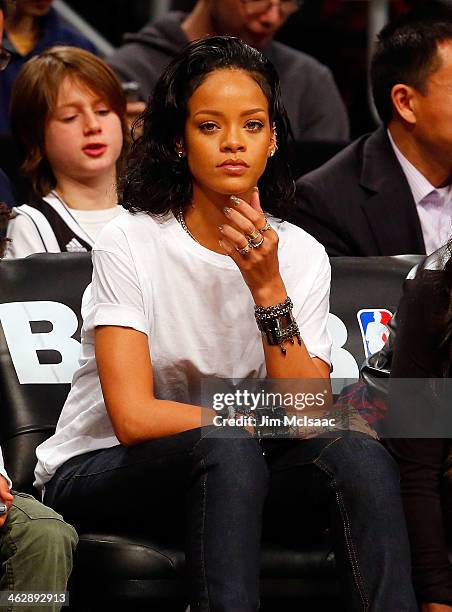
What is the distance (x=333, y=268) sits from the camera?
116 inches

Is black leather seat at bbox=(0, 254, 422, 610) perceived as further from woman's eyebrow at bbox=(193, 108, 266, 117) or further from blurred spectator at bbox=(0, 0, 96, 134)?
blurred spectator at bbox=(0, 0, 96, 134)

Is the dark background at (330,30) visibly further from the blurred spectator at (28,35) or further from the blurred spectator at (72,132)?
the blurred spectator at (72,132)

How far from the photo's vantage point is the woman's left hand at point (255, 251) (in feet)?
7.88

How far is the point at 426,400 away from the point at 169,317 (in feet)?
1.72

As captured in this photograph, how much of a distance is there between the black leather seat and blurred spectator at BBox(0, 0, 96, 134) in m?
1.56

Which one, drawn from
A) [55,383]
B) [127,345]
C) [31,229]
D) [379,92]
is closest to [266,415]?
[127,345]

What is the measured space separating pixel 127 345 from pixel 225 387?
220 mm

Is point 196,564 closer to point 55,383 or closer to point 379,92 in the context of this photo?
point 55,383

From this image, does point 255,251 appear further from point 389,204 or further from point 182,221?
point 389,204

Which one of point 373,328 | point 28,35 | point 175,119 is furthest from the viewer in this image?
point 28,35

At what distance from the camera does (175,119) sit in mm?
2576

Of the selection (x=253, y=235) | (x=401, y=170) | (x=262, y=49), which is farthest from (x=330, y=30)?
(x=253, y=235)

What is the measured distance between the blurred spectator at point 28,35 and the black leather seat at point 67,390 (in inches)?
61.5

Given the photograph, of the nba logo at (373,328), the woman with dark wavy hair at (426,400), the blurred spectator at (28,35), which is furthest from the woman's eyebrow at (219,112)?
the blurred spectator at (28,35)
